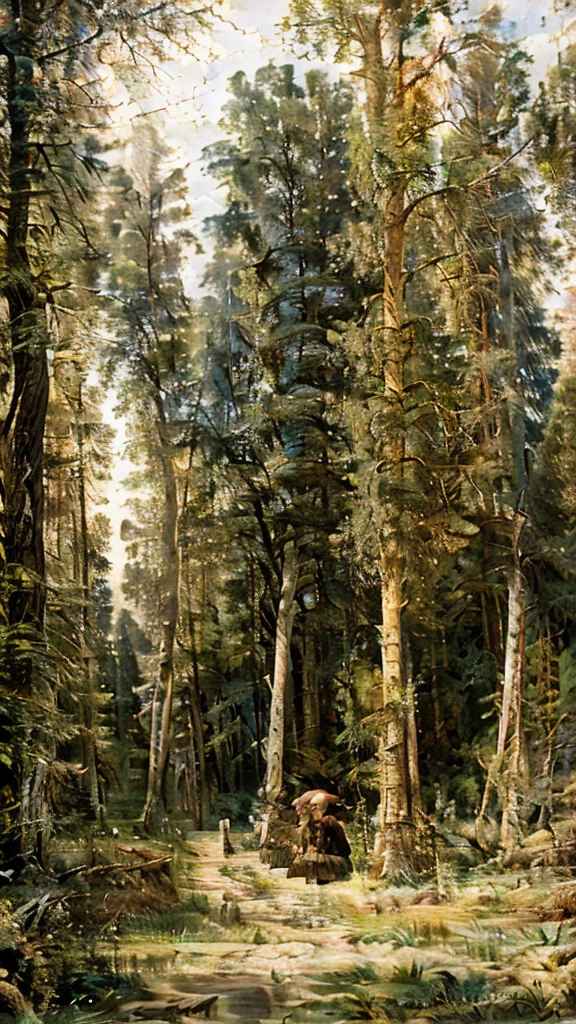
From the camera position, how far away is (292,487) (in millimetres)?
5691

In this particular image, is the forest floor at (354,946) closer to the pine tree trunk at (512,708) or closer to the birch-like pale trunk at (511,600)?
the pine tree trunk at (512,708)

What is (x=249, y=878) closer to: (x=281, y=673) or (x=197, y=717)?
(x=197, y=717)

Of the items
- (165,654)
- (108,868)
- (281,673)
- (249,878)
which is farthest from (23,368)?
(249,878)

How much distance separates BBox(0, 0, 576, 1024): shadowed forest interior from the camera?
5.18 meters

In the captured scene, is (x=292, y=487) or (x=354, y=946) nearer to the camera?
(x=354, y=946)

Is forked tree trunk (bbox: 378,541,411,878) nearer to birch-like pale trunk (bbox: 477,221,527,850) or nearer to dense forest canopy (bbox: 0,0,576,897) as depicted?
dense forest canopy (bbox: 0,0,576,897)

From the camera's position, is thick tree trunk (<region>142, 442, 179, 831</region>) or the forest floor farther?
thick tree trunk (<region>142, 442, 179, 831</region>)

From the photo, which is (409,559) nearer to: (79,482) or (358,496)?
(358,496)

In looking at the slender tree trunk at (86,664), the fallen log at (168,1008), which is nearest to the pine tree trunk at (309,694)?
the slender tree trunk at (86,664)

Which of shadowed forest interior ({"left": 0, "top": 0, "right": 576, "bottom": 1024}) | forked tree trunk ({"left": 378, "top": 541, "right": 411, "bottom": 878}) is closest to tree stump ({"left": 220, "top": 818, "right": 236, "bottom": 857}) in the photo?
shadowed forest interior ({"left": 0, "top": 0, "right": 576, "bottom": 1024})

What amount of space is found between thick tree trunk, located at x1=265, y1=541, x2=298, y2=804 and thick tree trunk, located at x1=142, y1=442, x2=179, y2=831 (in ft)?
1.96

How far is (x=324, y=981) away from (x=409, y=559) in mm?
2349

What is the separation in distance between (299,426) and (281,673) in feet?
4.95

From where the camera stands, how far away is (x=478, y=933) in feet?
16.3
